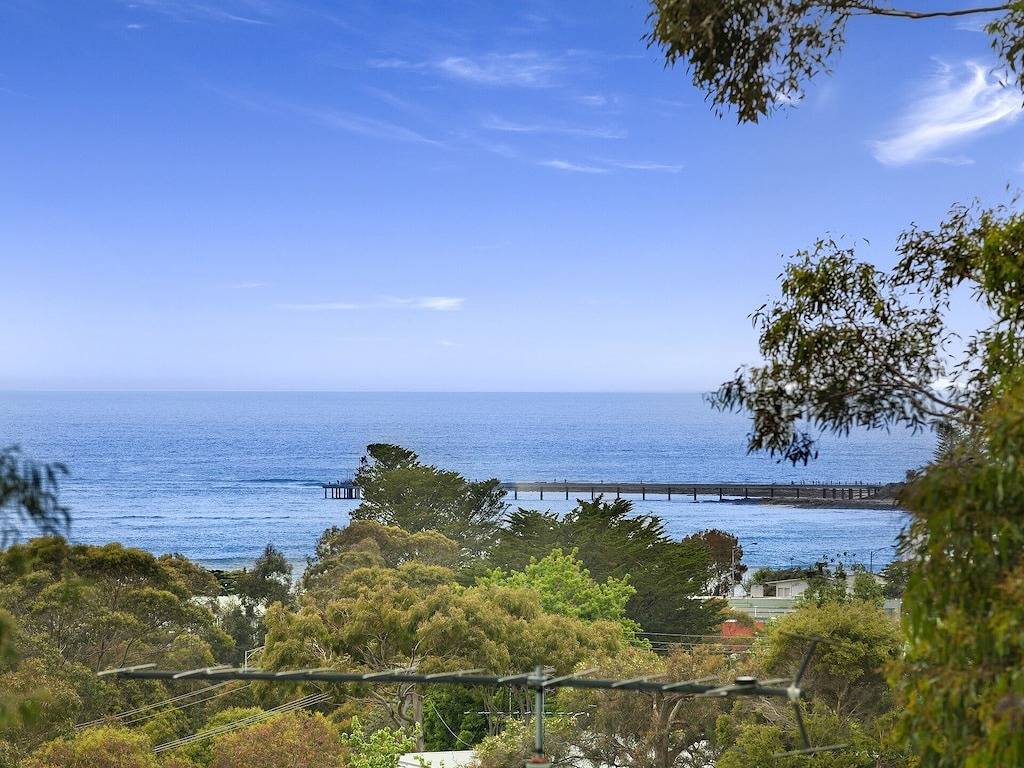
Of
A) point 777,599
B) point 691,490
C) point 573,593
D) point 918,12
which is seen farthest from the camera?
point 691,490

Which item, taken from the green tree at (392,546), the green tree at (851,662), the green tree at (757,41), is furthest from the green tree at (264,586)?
the green tree at (757,41)

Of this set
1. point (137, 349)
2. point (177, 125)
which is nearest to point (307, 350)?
point (137, 349)

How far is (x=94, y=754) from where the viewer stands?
404 inches

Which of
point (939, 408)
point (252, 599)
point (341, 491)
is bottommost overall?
point (341, 491)

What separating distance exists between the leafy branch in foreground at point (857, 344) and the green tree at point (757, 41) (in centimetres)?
74

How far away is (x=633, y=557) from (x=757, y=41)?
2073 cm

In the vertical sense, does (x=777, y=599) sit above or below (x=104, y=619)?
below

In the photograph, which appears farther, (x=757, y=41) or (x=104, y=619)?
(x=104, y=619)

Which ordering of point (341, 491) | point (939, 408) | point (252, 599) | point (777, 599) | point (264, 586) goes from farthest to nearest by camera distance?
point (341, 491) < point (777, 599) < point (264, 586) < point (252, 599) < point (939, 408)

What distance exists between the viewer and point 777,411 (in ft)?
16.3

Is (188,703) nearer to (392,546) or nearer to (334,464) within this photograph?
(392,546)

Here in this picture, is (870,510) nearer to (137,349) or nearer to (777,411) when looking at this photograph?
(137,349)

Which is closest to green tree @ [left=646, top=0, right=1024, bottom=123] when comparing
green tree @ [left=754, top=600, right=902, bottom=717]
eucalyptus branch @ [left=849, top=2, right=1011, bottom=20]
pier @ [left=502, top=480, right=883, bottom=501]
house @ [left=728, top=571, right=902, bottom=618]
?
eucalyptus branch @ [left=849, top=2, right=1011, bottom=20]

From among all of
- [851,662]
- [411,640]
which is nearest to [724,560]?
[411,640]
